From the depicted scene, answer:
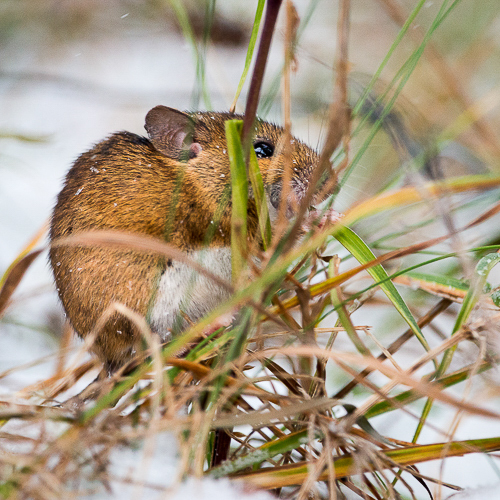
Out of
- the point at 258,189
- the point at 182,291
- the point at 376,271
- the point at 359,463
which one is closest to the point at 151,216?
the point at 182,291

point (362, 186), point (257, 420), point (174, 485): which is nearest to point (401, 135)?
point (362, 186)

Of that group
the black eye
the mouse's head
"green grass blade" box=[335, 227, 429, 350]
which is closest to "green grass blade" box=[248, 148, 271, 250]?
"green grass blade" box=[335, 227, 429, 350]

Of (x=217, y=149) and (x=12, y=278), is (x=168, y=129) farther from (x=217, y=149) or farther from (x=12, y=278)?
(x=12, y=278)

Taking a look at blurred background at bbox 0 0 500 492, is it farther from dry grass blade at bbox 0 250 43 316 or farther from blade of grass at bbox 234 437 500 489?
blade of grass at bbox 234 437 500 489

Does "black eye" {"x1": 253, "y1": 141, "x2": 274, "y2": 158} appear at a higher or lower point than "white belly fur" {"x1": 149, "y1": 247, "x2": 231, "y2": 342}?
higher

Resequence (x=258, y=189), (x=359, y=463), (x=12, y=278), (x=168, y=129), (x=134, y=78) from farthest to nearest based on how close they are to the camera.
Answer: (x=134, y=78) → (x=168, y=129) → (x=12, y=278) → (x=258, y=189) → (x=359, y=463)

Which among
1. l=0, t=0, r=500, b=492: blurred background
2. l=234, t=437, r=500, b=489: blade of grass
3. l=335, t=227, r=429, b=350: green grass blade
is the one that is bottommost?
l=234, t=437, r=500, b=489: blade of grass

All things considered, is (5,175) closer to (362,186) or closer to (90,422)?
(362,186)

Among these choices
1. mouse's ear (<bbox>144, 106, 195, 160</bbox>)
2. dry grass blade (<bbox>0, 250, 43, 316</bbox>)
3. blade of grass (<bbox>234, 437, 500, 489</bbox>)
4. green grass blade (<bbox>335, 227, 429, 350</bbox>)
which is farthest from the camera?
mouse's ear (<bbox>144, 106, 195, 160</bbox>)
